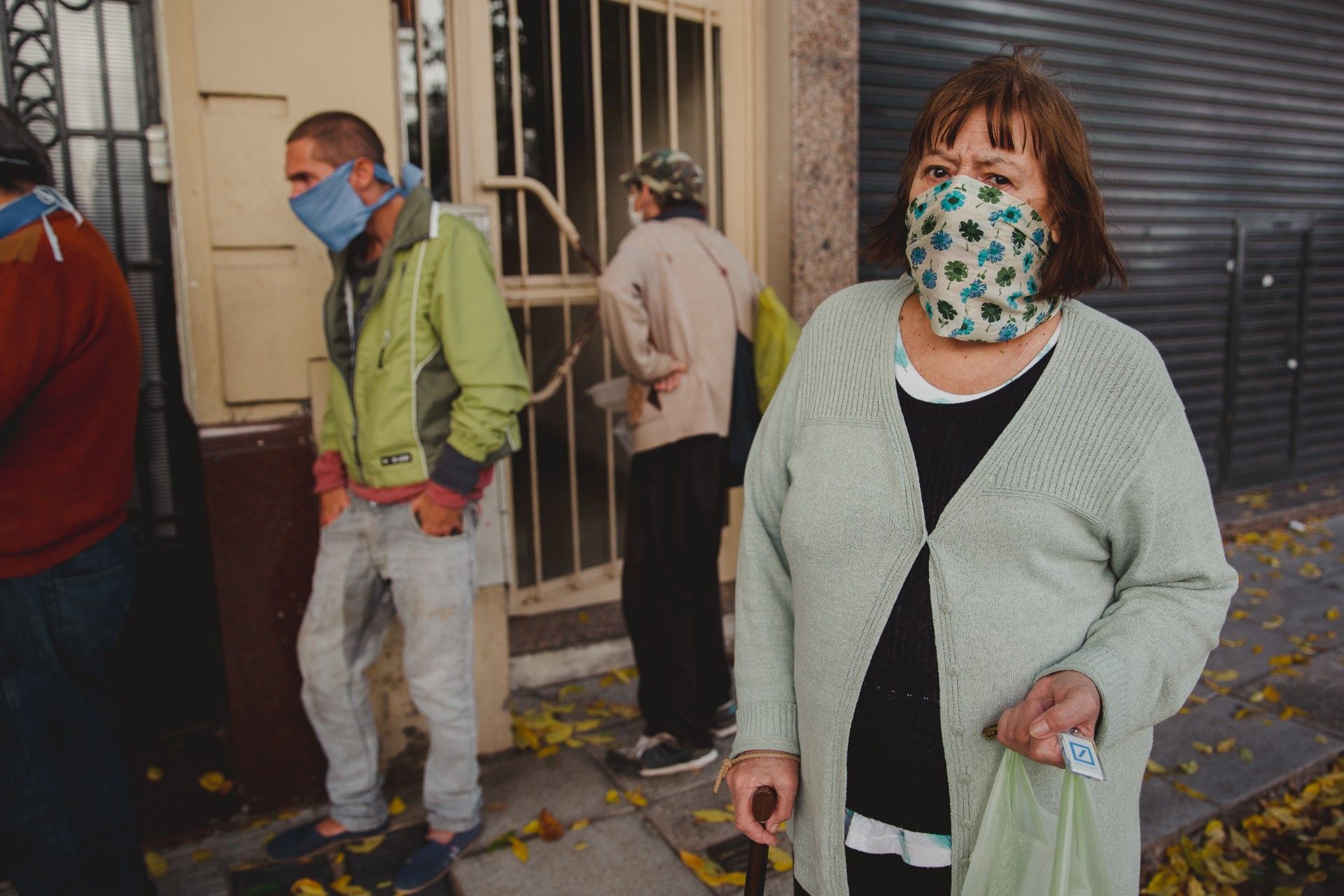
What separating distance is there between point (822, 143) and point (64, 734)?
3.87 m

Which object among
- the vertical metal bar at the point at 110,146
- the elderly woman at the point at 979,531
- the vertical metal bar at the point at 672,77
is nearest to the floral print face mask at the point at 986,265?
the elderly woman at the point at 979,531

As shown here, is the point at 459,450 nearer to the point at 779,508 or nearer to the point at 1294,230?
the point at 779,508

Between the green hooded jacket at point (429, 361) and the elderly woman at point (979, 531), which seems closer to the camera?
the elderly woman at point (979, 531)

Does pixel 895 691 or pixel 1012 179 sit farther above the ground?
pixel 1012 179

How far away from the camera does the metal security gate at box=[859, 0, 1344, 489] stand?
6371 mm

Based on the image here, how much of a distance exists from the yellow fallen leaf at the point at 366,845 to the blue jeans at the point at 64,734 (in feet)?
2.29

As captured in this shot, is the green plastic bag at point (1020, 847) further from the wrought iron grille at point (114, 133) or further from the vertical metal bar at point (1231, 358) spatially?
the vertical metal bar at point (1231, 358)

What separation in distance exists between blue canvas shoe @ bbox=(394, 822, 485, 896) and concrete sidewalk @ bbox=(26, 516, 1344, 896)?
0.05 m

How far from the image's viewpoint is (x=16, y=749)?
97.9 inches

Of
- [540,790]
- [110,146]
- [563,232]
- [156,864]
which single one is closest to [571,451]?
[563,232]

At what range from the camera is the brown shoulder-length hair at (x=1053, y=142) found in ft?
5.11

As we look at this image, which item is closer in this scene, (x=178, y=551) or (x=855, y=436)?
(x=855, y=436)

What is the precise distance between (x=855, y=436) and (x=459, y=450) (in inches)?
63.5

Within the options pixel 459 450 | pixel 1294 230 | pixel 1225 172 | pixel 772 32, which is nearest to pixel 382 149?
pixel 459 450
